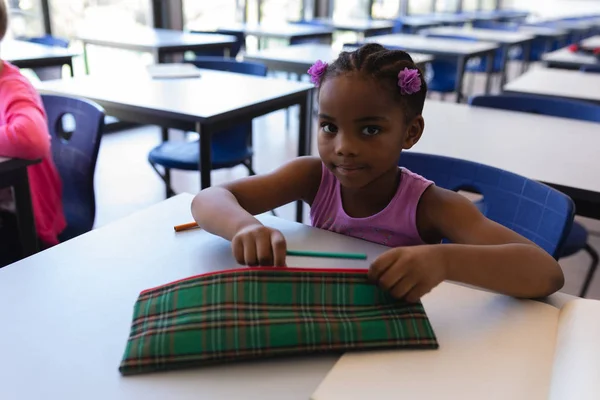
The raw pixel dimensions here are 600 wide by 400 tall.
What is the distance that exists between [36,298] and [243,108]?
4.50 ft

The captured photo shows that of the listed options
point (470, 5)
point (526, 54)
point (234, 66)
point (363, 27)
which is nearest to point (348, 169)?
point (234, 66)

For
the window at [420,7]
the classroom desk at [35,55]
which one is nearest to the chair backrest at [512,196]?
the classroom desk at [35,55]

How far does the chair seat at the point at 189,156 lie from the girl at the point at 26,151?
70 cm

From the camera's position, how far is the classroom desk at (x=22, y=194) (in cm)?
139

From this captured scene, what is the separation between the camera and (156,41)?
376 centimetres

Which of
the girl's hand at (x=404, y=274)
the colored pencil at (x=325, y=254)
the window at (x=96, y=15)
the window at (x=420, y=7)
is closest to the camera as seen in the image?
the girl's hand at (x=404, y=274)

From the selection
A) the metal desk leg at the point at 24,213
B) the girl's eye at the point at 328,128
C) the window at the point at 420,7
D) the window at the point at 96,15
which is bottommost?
the metal desk leg at the point at 24,213

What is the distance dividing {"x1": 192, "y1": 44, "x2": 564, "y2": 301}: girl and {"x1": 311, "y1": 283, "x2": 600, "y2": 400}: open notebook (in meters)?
0.05

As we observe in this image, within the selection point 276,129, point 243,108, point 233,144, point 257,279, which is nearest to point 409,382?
point 257,279

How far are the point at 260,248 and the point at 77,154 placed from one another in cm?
110

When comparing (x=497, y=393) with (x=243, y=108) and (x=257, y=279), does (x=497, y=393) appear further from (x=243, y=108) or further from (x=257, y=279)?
(x=243, y=108)

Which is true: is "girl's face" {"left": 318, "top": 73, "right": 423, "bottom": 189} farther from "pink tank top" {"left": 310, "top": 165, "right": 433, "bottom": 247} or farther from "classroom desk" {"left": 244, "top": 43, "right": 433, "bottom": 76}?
"classroom desk" {"left": 244, "top": 43, "right": 433, "bottom": 76}

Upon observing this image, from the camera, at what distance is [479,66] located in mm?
5566

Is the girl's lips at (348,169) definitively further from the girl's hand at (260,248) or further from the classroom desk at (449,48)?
the classroom desk at (449,48)
